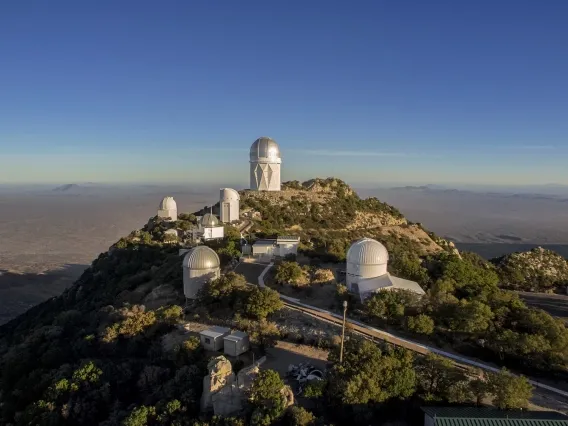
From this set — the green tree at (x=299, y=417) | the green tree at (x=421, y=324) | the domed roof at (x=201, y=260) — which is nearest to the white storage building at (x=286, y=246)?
the domed roof at (x=201, y=260)

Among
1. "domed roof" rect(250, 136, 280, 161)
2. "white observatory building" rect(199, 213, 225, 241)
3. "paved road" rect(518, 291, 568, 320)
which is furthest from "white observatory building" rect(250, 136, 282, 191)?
"paved road" rect(518, 291, 568, 320)

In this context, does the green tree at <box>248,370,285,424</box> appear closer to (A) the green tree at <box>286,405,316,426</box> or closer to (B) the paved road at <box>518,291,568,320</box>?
(A) the green tree at <box>286,405,316,426</box>

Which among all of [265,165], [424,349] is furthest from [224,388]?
[265,165]

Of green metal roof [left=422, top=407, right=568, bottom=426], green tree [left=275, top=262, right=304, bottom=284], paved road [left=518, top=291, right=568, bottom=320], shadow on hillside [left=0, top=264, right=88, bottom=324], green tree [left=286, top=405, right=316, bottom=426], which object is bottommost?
shadow on hillside [left=0, top=264, right=88, bottom=324]

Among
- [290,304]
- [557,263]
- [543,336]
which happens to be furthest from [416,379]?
[557,263]

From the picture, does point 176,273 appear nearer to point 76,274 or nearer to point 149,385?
point 149,385

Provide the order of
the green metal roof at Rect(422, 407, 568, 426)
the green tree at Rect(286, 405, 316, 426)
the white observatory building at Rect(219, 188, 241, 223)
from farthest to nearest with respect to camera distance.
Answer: the white observatory building at Rect(219, 188, 241, 223) → the green tree at Rect(286, 405, 316, 426) → the green metal roof at Rect(422, 407, 568, 426)

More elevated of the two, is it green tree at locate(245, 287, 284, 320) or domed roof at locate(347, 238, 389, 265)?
domed roof at locate(347, 238, 389, 265)
